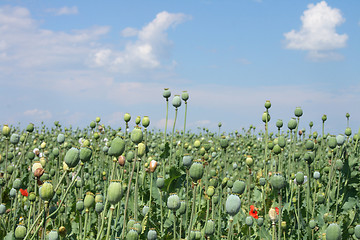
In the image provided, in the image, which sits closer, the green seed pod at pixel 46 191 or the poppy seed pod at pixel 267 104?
the green seed pod at pixel 46 191

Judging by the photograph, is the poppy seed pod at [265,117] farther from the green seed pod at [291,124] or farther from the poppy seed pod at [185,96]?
the poppy seed pod at [185,96]

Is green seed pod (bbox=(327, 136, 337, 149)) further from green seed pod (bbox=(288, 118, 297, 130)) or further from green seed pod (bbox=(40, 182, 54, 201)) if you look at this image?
green seed pod (bbox=(40, 182, 54, 201))

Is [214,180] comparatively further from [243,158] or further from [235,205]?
[243,158]

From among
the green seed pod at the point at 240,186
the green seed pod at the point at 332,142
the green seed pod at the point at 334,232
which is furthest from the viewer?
the green seed pod at the point at 332,142

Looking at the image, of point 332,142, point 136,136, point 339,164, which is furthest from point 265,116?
point 136,136

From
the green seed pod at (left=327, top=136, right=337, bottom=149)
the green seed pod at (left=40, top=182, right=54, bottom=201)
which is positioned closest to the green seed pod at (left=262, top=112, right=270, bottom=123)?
the green seed pod at (left=327, top=136, right=337, bottom=149)

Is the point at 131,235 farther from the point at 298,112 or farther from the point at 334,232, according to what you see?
Answer: the point at 298,112

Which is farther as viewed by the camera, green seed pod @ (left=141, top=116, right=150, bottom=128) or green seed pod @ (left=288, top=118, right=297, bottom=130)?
green seed pod @ (left=288, top=118, right=297, bottom=130)

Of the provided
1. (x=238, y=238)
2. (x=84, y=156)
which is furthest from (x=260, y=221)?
(x=84, y=156)

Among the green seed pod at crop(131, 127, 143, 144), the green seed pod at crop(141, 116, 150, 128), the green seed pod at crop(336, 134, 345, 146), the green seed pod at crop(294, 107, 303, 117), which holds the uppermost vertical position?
the green seed pod at crop(294, 107, 303, 117)

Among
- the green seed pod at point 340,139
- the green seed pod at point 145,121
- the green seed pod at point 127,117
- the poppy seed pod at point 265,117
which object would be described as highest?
the poppy seed pod at point 265,117

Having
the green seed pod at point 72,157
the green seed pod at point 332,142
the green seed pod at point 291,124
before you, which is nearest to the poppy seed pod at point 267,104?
the green seed pod at point 291,124

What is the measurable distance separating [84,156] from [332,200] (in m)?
2.79

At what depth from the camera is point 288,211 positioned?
3.23 metres
